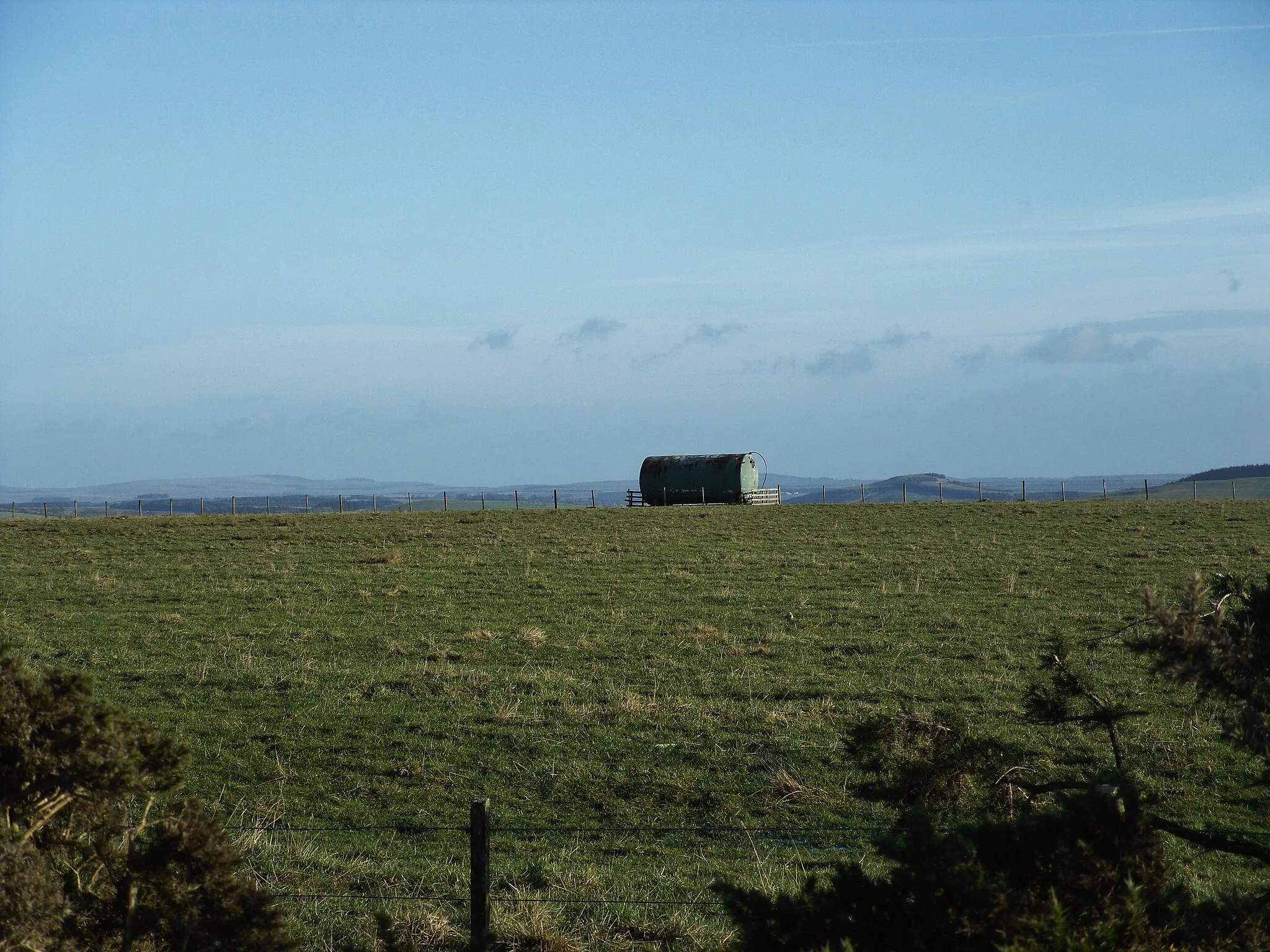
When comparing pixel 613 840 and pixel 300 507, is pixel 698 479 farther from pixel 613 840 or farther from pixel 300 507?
pixel 300 507

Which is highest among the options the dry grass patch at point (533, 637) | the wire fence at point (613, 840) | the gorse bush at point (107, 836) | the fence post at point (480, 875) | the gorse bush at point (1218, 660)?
the gorse bush at point (1218, 660)

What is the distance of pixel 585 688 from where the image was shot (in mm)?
16828

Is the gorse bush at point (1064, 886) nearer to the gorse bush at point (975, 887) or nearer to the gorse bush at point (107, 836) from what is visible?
the gorse bush at point (975, 887)

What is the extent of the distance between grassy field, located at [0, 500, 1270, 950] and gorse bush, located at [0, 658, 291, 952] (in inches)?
119

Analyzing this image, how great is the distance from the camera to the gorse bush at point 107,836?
188 inches

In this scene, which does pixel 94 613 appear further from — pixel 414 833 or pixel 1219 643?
pixel 1219 643

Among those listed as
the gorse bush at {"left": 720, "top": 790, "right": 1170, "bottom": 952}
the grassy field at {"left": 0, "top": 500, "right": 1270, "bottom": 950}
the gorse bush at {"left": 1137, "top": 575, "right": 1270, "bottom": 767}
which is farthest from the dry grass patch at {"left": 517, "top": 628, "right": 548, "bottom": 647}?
the gorse bush at {"left": 1137, "top": 575, "right": 1270, "bottom": 767}

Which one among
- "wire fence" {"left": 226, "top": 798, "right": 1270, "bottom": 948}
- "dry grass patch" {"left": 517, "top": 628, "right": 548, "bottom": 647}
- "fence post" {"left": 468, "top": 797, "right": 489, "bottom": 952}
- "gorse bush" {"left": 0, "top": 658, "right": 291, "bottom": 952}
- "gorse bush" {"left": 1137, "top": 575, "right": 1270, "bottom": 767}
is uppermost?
"gorse bush" {"left": 1137, "top": 575, "right": 1270, "bottom": 767}

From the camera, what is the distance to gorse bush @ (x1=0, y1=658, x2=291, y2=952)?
477cm

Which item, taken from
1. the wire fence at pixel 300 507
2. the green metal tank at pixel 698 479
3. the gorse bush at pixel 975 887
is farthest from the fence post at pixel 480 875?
the green metal tank at pixel 698 479

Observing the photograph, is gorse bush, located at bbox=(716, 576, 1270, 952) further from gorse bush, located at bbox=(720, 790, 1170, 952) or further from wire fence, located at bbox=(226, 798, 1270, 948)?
wire fence, located at bbox=(226, 798, 1270, 948)

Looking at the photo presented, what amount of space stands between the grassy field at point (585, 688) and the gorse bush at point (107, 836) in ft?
9.92

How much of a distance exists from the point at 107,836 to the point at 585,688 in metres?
11.9

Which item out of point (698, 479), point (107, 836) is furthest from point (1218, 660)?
point (698, 479)
